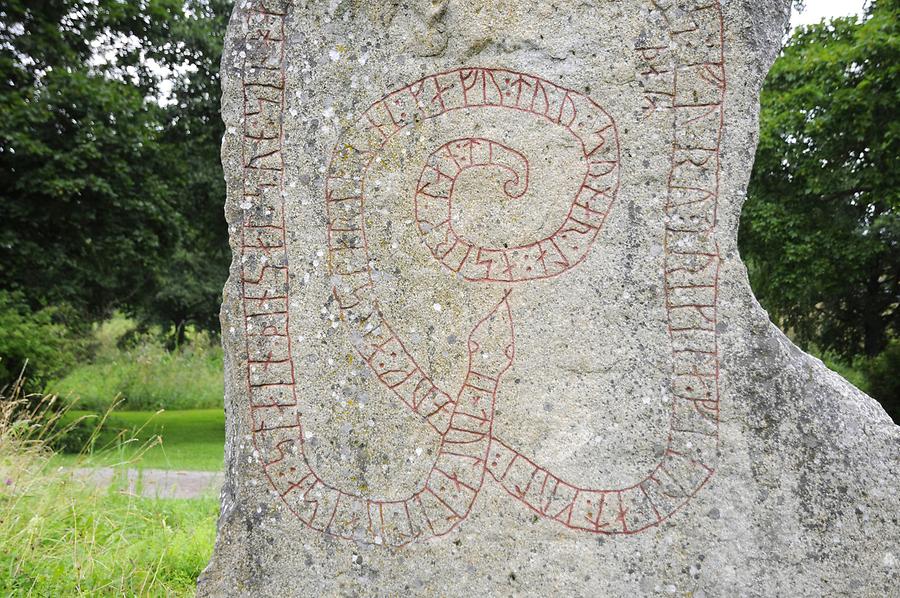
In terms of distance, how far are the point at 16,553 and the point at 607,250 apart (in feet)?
9.51

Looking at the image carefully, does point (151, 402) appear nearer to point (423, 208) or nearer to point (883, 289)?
point (883, 289)

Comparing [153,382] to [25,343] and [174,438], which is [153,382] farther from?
[25,343]

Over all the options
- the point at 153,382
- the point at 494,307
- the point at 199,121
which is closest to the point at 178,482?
the point at 494,307

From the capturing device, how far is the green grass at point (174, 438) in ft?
28.0

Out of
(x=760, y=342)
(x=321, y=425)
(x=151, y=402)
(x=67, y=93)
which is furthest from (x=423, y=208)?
(x=151, y=402)

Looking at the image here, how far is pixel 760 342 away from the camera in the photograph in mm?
2818

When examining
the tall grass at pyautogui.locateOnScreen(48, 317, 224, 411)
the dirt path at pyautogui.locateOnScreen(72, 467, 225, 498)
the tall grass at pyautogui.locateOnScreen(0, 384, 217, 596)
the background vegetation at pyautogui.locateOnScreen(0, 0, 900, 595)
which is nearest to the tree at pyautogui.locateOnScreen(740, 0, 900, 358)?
the background vegetation at pyautogui.locateOnScreen(0, 0, 900, 595)

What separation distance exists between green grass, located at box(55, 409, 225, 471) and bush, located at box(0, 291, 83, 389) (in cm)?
86

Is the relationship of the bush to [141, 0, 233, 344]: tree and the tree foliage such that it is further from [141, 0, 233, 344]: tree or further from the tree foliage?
[141, 0, 233, 344]: tree

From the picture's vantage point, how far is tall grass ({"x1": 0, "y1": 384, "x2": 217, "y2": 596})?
12.3 feet

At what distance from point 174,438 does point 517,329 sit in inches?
350

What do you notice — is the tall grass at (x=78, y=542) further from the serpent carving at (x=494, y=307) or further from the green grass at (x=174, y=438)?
the green grass at (x=174, y=438)

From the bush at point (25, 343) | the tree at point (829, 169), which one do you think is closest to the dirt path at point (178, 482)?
the bush at point (25, 343)

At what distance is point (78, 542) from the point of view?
13.1 feet
